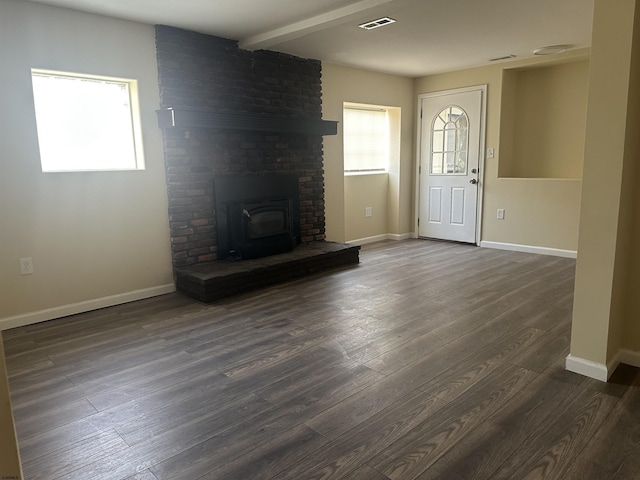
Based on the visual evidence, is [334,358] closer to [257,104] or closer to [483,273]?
[483,273]

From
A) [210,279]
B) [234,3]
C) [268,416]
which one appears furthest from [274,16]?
[268,416]

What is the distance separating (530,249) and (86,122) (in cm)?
515

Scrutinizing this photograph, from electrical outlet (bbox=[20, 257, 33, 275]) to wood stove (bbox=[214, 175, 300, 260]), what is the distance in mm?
1611

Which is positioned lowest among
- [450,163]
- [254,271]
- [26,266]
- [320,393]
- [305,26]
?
[320,393]

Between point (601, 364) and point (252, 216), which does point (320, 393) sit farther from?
point (252, 216)

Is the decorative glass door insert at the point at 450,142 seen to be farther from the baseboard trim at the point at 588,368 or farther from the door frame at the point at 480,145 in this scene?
the baseboard trim at the point at 588,368

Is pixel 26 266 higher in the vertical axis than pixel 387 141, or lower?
lower

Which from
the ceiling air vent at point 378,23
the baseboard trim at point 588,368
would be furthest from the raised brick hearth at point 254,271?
the baseboard trim at point 588,368

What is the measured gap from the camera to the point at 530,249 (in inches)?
222

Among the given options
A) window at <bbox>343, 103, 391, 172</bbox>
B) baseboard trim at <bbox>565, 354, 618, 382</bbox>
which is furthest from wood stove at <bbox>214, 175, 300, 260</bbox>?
baseboard trim at <bbox>565, 354, 618, 382</bbox>

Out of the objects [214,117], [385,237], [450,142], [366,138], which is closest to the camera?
[214,117]

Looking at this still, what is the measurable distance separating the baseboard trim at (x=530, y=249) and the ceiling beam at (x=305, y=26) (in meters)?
3.71

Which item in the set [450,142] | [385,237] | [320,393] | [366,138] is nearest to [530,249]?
[450,142]

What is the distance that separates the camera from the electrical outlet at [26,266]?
11.0ft
